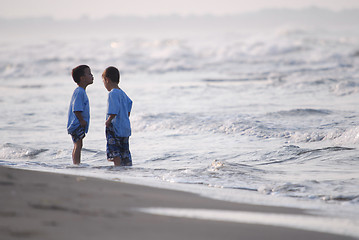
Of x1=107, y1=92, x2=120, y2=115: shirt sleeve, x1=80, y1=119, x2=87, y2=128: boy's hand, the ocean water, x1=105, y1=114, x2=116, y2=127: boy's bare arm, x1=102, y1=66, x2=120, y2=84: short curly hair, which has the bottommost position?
the ocean water

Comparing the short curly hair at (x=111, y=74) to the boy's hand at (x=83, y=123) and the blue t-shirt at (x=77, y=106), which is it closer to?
the blue t-shirt at (x=77, y=106)

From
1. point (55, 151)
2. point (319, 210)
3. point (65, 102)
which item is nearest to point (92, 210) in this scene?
point (319, 210)

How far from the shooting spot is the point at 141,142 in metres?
9.01

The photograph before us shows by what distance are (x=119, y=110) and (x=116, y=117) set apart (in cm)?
10

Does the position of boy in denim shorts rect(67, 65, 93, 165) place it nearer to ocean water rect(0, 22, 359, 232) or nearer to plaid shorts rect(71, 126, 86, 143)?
plaid shorts rect(71, 126, 86, 143)

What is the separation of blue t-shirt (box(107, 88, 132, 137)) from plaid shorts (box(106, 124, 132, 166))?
6cm

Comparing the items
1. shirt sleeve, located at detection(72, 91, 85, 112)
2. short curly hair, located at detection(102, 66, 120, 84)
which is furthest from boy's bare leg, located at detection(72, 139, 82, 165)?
short curly hair, located at detection(102, 66, 120, 84)

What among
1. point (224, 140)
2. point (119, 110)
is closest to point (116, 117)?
point (119, 110)

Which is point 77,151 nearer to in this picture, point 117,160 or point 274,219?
point 117,160

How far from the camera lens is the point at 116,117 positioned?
6113 millimetres

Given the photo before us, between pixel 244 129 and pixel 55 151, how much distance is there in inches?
135

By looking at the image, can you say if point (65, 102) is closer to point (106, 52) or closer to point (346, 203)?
point (346, 203)

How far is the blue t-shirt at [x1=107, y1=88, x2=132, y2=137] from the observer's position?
19.7 ft

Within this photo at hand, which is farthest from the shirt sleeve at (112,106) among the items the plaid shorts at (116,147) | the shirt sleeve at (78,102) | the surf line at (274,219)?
the surf line at (274,219)
